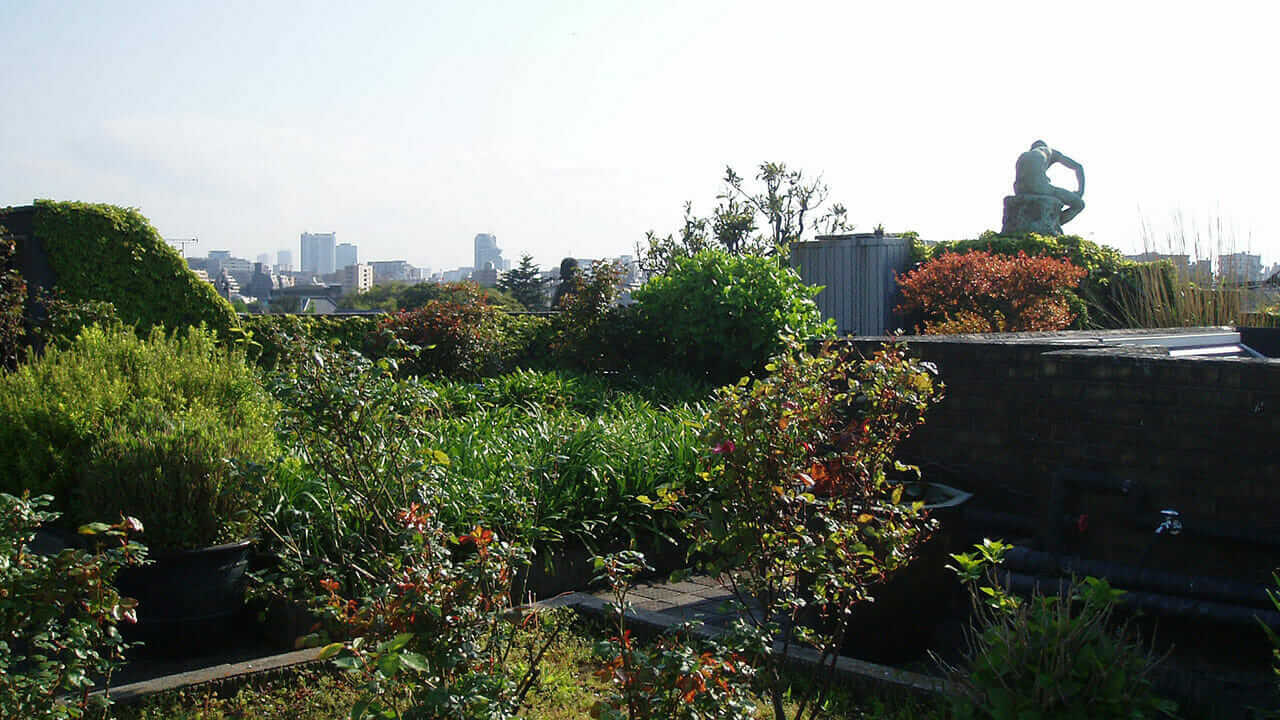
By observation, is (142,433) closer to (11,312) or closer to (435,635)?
(435,635)

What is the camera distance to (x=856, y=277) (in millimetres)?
13500

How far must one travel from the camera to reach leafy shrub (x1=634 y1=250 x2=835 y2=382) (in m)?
8.60

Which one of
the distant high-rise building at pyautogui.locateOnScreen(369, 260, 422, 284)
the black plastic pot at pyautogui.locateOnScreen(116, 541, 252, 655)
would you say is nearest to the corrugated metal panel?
the black plastic pot at pyautogui.locateOnScreen(116, 541, 252, 655)

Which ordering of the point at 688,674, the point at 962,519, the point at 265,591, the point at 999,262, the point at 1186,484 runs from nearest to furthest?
the point at 688,674 → the point at 1186,484 → the point at 962,519 → the point at 265,591 → the point at 999,262

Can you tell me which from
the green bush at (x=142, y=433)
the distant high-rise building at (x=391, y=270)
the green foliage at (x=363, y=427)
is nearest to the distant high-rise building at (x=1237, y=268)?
the green foliage at (x=363, y=427)

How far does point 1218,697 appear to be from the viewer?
9.14 feet

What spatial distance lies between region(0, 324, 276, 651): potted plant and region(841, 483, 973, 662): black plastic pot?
2438 millimetres

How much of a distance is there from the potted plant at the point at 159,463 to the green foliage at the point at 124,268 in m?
3.93

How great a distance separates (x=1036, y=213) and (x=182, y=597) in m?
15.7

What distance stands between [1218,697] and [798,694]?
4.36 ft

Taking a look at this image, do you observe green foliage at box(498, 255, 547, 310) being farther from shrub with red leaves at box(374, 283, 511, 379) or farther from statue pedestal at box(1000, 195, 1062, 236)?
shrub with red leaves at box(374, 283, 511, 379)

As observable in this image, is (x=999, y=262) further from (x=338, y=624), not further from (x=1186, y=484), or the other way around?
(x=338, y=624)

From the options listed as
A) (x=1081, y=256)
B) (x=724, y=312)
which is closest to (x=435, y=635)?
(x=724, y=312)

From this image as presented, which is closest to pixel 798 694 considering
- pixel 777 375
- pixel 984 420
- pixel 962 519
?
pixel 962 519
